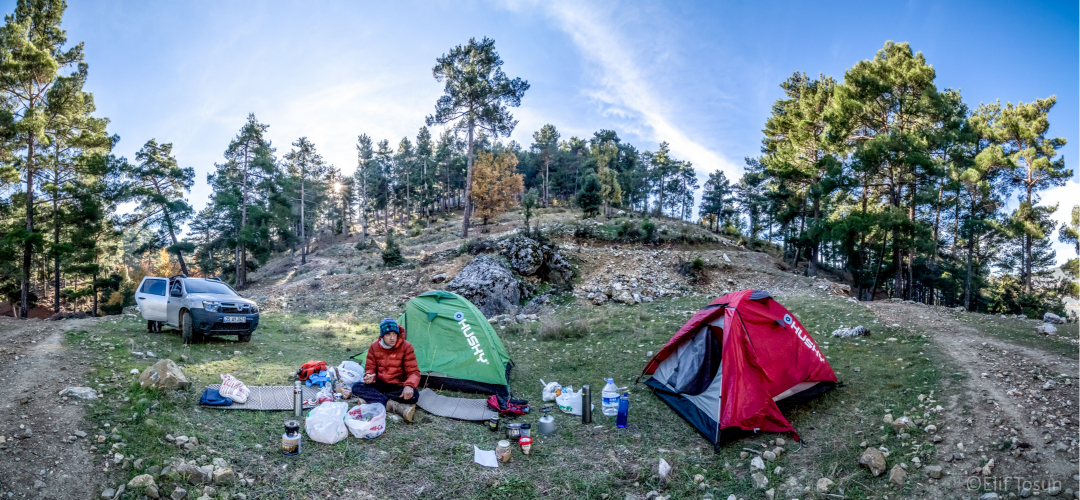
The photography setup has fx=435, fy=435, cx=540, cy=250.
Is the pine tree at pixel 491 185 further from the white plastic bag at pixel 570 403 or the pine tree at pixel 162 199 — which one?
the white plastic bag at pixel 570 403

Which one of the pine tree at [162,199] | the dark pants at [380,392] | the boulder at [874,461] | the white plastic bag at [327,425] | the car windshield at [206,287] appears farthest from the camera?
the pine tree at [162,199]

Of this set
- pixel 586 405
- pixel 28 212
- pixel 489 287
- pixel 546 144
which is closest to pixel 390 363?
pixel 586 405

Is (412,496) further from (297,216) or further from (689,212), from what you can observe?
(689,212)

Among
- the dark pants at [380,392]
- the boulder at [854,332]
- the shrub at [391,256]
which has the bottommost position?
the dark pants at [380,392]

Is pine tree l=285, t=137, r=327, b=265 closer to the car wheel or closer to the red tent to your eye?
the car wheel

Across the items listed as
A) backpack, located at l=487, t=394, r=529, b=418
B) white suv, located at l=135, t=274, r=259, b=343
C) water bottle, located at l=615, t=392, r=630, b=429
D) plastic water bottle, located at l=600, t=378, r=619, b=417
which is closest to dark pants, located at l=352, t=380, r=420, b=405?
backpack, located at l=487, t=394, r=529, b=418

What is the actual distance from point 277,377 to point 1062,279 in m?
41.6

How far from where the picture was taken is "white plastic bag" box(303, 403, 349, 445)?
503 centimetres

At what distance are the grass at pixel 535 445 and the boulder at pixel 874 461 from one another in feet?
0.29

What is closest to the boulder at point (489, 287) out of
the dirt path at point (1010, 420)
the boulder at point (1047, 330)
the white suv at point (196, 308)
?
the white suv at point (196, 308)

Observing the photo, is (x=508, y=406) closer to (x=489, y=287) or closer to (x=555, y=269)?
(x=489, y=287)

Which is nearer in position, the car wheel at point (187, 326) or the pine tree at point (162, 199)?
the car wheel at point (187, 326)

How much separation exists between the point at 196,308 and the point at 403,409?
6.08 meters

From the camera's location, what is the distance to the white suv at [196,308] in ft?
29.6
